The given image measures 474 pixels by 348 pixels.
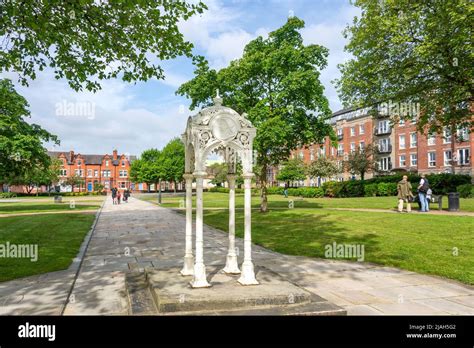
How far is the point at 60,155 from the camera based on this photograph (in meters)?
95.9

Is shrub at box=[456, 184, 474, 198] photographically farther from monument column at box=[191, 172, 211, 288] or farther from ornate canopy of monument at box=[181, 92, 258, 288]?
monument column at box=[191, 172, 211, 288]

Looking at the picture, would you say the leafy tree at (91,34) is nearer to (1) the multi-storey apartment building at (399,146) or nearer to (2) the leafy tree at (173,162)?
(1) the multi-storey apartment building at (399,146)

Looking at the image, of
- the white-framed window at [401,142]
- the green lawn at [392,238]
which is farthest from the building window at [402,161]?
the green lawn at [392,238]

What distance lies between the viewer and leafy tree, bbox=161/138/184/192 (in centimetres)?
7131

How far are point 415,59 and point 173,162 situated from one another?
190ft

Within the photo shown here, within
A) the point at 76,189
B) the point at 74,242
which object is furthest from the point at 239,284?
the point at 76,189

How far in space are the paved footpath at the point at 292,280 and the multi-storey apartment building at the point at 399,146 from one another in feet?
120

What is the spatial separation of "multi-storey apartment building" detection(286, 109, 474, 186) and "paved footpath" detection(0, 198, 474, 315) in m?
36.6

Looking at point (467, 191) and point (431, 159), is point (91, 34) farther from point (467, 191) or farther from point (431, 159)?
point (431, 159)

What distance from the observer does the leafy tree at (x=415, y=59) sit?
1725cm

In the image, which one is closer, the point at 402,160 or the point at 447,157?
the point at 447,157

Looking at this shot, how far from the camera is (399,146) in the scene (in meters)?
58.8

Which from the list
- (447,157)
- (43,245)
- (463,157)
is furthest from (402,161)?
(43,245)
